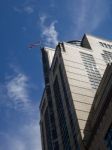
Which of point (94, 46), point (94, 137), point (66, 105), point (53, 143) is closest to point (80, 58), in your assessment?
point (94, 46)

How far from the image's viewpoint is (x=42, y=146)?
192 ft

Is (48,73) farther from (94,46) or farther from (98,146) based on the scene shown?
Result: (98,146)

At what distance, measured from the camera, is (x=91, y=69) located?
2072 inches

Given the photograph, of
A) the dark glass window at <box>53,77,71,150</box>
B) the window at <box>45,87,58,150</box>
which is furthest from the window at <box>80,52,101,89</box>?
the window at <box>45,87,58,150</box>

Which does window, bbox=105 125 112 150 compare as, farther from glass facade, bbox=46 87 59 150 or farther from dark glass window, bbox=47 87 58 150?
dark glass window, bbox=47 87 58 150

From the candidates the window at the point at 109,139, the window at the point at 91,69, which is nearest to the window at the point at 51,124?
the window at the point at 91,69

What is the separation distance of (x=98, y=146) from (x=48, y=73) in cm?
3148

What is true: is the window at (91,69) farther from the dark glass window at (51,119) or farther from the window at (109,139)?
the window at (109,139)

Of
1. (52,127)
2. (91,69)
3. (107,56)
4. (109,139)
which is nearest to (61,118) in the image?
(52,127)

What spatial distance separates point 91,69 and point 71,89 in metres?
9.33

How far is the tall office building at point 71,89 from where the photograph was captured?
41094mm

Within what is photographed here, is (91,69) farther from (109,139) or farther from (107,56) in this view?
(109,139)

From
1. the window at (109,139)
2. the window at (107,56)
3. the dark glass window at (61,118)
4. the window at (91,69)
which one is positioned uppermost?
the window at (107,56)

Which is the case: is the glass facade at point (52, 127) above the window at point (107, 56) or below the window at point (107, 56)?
below
